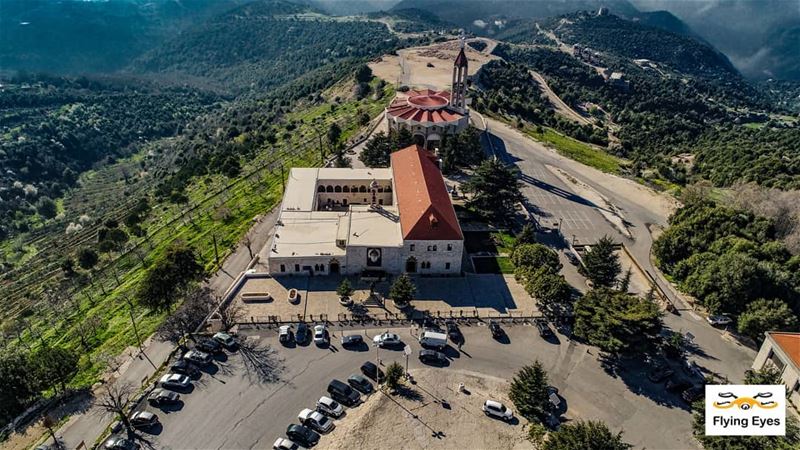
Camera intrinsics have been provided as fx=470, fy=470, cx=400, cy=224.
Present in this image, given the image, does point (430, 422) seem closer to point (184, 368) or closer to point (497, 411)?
point (497, 411)

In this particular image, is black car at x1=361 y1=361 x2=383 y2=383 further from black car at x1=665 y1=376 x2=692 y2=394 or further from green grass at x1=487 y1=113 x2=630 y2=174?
green grass at x1=487 y1=113 x2=630 y2=174

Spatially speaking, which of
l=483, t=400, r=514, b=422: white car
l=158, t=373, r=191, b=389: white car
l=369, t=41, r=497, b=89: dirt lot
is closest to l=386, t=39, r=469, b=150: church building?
l=369, t=41, r=497, b=89: dirt lot

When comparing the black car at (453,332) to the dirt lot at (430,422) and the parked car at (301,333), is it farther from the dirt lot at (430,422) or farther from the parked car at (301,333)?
the parked car at (301,333)

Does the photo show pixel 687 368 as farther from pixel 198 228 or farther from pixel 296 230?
pixel 198 228

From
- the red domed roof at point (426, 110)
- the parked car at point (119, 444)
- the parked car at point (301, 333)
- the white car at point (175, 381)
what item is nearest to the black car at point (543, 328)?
the parked car at point (301, 333)

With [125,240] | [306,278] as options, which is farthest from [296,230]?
[125,240]

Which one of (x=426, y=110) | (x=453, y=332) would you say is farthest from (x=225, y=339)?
(x=426, y=110)
